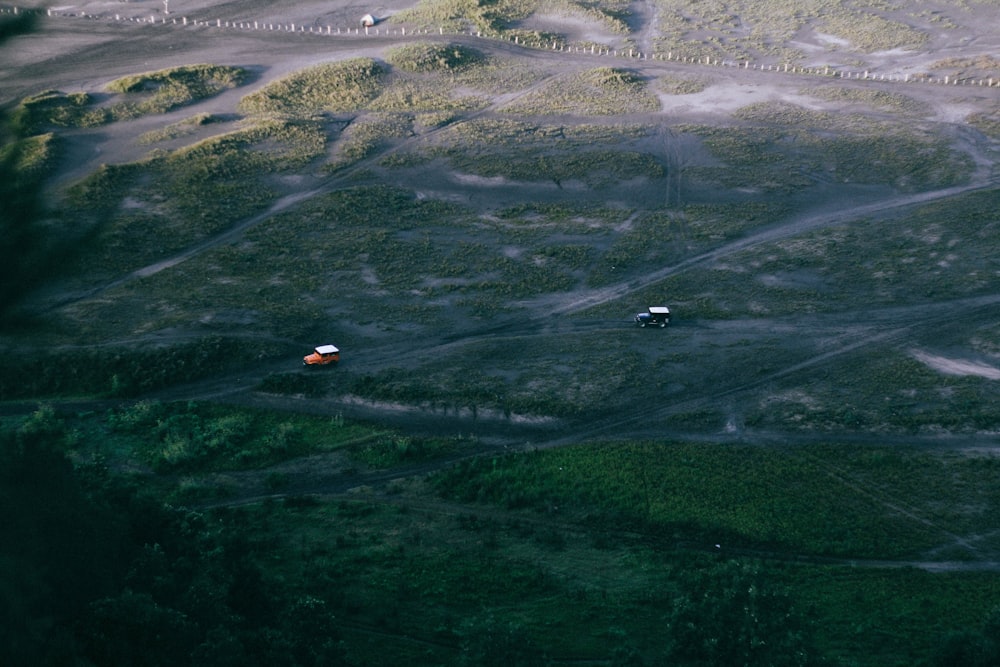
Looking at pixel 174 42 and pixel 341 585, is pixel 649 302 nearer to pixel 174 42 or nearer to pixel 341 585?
pixel 341 585

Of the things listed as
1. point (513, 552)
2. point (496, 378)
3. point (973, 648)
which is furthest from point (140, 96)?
point (973, 648)

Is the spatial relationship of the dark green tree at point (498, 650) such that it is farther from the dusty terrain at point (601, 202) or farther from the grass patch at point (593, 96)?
the grass patch at point (593, 96)

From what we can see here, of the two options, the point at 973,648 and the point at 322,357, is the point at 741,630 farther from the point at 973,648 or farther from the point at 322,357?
the point at 322,357

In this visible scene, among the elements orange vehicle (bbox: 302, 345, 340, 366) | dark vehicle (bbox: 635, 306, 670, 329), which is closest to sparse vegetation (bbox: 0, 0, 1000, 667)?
orange vehicle (bbox: 302, 345, 340, 366)

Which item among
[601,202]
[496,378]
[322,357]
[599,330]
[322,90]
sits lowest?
[496,378]

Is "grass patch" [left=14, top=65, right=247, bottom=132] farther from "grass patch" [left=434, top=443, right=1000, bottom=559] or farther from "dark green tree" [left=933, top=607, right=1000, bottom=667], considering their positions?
"dark green tree" [left=933, top=607, right=1000, bottom=667]

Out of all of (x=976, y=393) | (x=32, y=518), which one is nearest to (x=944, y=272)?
(x=976, y=393)
